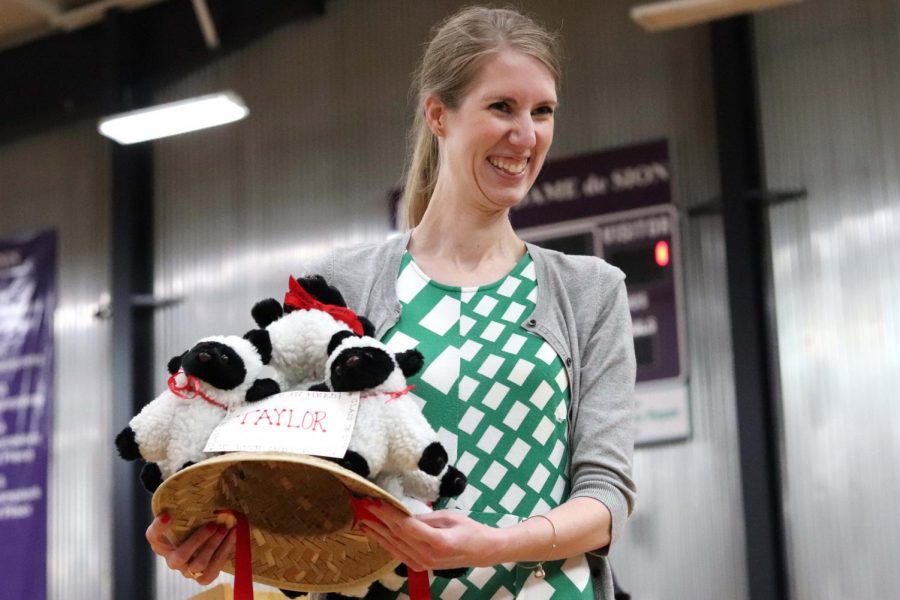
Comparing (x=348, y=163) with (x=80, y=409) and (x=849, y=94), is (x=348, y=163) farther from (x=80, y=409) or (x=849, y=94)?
(x=849, y=94)

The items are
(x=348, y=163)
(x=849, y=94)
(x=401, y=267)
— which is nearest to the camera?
(x=401, y=267)

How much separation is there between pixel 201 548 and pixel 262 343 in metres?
0.25

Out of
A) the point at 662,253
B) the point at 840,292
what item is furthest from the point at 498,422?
the point at 662,253

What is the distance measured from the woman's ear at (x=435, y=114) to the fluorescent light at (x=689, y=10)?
415 centimetres

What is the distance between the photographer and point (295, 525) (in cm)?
157

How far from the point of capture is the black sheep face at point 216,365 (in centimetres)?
143

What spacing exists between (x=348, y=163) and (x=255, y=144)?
0.76 m

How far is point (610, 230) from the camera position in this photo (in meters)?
7.01

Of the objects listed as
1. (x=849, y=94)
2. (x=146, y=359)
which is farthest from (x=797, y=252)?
(x=146, y=359)

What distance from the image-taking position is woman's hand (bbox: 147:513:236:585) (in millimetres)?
1518

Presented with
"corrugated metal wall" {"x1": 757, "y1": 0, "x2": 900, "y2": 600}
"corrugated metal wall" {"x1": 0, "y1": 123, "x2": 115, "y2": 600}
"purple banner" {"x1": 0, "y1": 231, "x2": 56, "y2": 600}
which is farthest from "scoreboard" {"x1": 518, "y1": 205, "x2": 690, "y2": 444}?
"purple banner" {"x1": 0, "y1": 231, "x2": 56, "y2": 600}

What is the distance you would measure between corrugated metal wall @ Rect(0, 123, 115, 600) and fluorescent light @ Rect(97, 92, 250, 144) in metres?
1.12

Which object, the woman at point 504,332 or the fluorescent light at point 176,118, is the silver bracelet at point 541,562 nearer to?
the woman at point 504,332

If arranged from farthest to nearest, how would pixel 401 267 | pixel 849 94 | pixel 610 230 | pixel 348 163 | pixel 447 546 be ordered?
pixel 348 163, pixel 610 230, pixel 849 94, pixel 401 267, pixel 447 546
